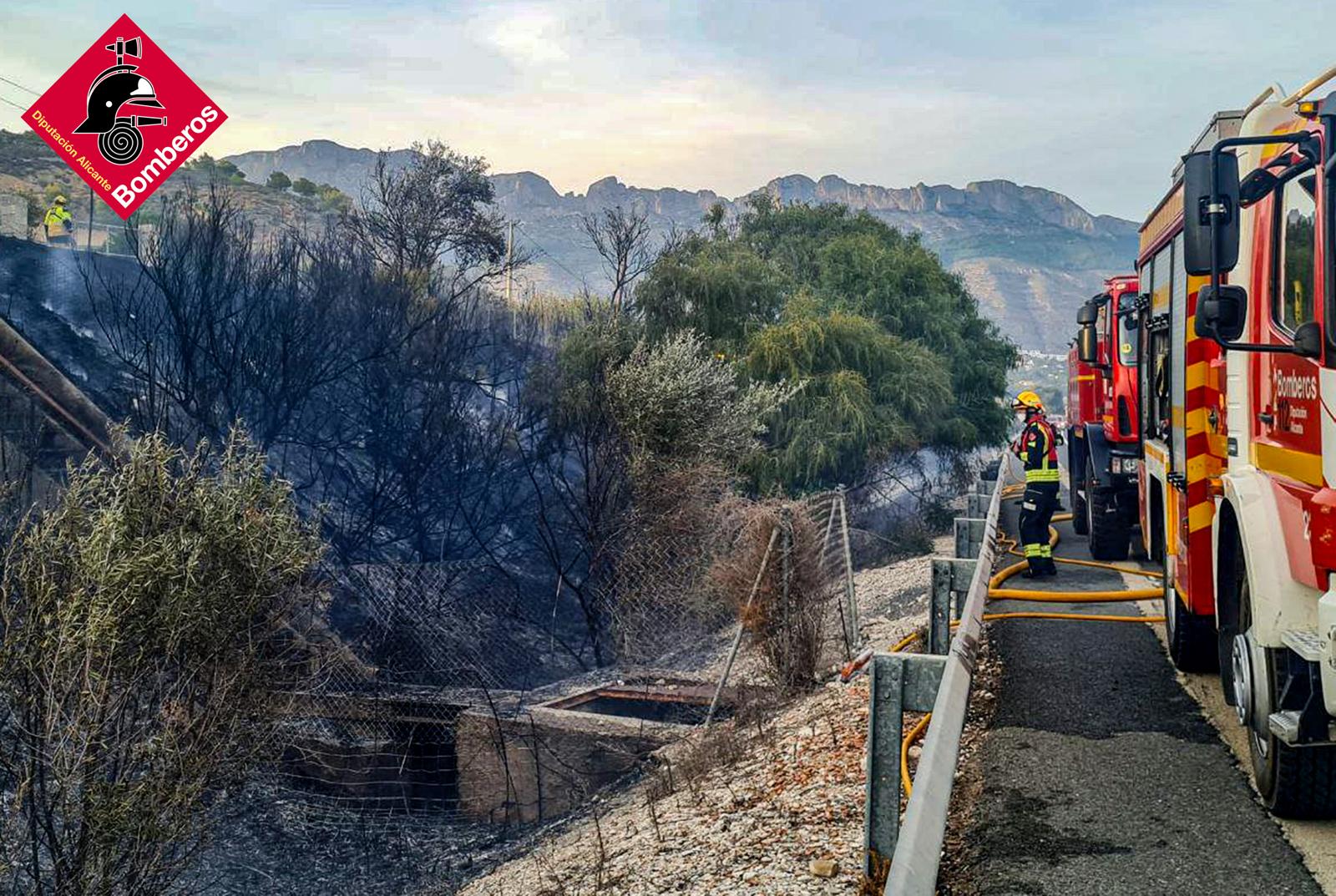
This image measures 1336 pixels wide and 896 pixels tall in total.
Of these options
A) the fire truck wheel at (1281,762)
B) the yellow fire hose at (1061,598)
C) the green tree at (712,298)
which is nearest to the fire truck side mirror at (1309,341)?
the fire truck wheel at (1281,762)

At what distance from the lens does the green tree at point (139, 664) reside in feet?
36.2

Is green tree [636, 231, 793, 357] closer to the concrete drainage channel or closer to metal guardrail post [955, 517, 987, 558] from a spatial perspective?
the concrete drainage channel

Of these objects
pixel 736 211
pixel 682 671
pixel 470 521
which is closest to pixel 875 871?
pixel 682 671

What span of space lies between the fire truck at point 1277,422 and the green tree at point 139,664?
9418 mm

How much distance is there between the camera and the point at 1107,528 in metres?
14.2

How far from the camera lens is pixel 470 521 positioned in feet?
103

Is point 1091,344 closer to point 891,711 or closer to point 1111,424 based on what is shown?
point 1111,424

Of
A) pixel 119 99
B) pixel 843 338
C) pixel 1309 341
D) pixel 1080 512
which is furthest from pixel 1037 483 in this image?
pixel 119 99

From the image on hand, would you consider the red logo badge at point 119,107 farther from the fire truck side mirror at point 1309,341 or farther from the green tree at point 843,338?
the fire truck side mirror at point 1309,341

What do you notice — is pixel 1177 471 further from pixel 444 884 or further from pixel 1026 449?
pixel 444 884

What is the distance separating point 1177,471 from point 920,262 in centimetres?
3137

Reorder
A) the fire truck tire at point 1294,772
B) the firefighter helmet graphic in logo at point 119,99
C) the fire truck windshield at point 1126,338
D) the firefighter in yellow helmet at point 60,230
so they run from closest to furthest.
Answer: the fire truck tire at point 1294,772
the fire truck windshield at point 1126,338
the firefighter helmet graphic in logo at point 119,99
the firefighter in yellow helmet at point 60,230

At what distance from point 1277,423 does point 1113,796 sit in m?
1.86

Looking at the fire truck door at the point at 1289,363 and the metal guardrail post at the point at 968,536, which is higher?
the fire truck door at the point at 1289,363
